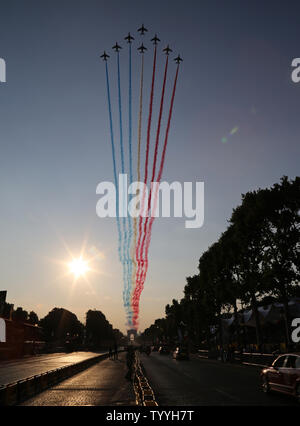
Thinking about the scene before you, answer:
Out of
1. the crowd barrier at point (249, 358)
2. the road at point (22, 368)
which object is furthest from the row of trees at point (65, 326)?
the crowd barrier at point (249, 358)

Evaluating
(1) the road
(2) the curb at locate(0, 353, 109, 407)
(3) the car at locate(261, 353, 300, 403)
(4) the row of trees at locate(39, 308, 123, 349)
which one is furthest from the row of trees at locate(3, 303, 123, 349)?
(3) the car at locate(261, 353, 300, 403)

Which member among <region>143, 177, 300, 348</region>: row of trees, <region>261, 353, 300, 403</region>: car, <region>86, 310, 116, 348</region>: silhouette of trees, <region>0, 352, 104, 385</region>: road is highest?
<region>143, 177, 300, 348</region>: row of trees

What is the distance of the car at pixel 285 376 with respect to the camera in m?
12.8

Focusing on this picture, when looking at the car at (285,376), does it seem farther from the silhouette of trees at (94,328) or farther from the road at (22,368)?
the silhouette of trees at (94,328)

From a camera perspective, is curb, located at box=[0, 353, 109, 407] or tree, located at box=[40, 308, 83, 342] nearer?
curb, located at box=[0, 353, 109, 407]

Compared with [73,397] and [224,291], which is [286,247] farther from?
[73,397]

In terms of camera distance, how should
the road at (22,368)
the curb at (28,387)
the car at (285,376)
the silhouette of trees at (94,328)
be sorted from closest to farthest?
the curb at (28,387) < the car at (285,376) < the road at (22,368) < the silhouette of trees at (94,328)

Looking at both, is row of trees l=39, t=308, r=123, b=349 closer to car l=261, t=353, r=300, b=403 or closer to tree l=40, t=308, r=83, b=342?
tree l=40, t=308, r=83, b=342

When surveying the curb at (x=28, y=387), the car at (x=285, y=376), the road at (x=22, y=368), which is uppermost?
the car at (x=285, y=376)

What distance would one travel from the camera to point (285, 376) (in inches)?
533

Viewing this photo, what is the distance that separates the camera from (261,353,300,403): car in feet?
42.0
